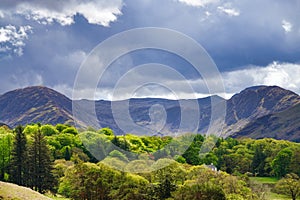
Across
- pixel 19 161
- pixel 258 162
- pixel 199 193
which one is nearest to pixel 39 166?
pixel 19 161

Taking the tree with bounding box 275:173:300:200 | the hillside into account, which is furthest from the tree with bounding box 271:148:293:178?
the hillside

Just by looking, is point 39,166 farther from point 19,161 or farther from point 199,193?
point 199,193

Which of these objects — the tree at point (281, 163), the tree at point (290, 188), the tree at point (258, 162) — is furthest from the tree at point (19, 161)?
the tree at point (258, 162)

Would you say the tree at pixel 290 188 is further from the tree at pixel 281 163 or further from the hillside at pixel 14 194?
the hillside at pixel 14 194

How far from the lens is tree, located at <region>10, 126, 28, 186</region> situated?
78.1 m

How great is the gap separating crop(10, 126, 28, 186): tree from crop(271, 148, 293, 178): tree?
71340 millimetres

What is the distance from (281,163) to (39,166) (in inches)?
2802

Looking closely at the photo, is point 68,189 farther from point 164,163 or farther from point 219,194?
point 219,194

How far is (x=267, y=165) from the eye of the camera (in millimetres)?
128125

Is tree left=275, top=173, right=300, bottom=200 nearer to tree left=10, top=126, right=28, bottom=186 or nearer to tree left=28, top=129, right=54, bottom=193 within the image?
tree left=28, top=129, right=54, bottom=193

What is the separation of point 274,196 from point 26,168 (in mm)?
49640

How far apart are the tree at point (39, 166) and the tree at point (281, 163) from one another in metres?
67.8

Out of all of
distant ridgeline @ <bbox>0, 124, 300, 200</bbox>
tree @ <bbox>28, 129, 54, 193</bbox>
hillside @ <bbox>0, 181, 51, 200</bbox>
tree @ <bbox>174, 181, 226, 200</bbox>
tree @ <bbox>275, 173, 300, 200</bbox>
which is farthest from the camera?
tree @ <bbox>275, 173, 300, 200</bbox>

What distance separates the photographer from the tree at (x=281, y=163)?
4717 inches
